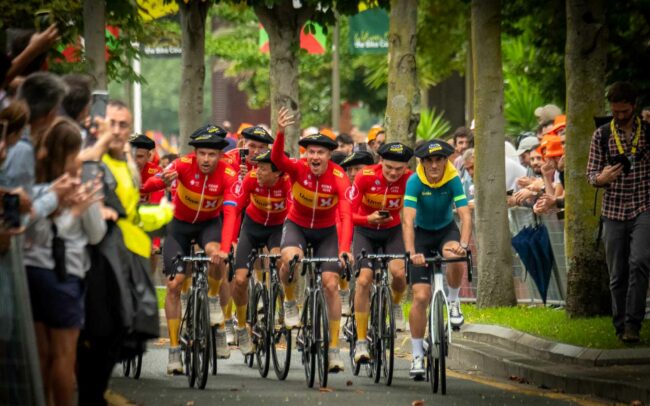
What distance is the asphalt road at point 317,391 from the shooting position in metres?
13.6

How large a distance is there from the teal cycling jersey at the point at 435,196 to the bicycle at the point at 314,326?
1017 millimetres

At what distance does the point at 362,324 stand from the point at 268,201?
80.9 inches

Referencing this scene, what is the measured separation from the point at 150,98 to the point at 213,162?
318 ft

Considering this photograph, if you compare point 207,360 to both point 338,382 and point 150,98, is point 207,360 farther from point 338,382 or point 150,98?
point 150,98

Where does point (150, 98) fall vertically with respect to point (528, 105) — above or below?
above

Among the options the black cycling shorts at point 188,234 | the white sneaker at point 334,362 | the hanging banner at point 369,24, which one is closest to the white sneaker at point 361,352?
the white sneaker at point 334,362

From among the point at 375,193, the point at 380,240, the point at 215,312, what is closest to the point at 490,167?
the point at 380,240

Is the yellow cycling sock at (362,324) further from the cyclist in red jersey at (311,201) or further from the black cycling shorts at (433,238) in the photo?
the black cycling shorts at (433,238)

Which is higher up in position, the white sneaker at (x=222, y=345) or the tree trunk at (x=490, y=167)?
the tree trunk at (x=490, y=167)

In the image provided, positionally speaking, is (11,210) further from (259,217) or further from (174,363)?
(259,217)

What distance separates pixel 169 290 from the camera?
1616cm

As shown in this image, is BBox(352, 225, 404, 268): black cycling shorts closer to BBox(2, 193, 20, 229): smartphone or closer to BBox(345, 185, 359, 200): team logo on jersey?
BBox(345, 185, 359, 200): team logo on jersey

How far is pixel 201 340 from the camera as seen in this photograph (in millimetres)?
15016

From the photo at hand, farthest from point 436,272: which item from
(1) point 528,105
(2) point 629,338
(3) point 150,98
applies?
(3) point 150,98
